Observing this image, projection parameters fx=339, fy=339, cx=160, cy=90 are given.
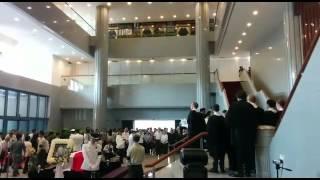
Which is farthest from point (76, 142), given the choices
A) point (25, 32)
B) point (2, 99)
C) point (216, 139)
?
point (25, 32)

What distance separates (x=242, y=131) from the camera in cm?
571

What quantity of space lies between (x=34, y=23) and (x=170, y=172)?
438 inches

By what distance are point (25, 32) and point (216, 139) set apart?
534 inches

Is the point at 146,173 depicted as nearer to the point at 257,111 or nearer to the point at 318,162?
the point at 257,111

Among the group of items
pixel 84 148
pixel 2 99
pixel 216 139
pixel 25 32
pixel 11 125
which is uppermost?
pixel 25 32

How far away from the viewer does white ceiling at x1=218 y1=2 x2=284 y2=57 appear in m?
10.9

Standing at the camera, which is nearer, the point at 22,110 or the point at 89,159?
the point at 89,159

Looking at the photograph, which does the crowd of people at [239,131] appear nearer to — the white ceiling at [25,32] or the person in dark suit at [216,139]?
the person in dark suit at [216,139]

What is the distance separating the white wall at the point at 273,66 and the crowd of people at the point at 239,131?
5.90 meters

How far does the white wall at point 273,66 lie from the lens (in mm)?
12961

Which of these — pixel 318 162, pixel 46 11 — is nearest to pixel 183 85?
pixel 46 11

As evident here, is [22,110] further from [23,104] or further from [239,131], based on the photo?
[239,131]

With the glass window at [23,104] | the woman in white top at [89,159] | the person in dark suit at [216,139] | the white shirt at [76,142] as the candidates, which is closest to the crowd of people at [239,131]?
the person in dark suit at [216,139]

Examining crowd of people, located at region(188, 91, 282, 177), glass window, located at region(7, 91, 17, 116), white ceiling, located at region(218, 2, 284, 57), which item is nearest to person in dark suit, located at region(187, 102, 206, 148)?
crowd of people, located at region(188, 91, 282, 177)
